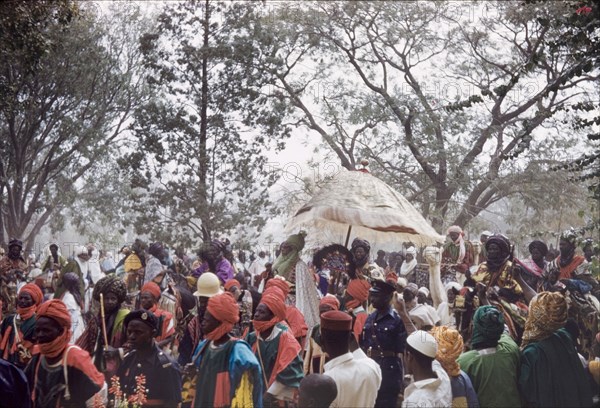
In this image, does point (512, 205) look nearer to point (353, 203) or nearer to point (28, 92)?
point (28, 92)

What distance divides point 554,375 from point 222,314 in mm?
2611

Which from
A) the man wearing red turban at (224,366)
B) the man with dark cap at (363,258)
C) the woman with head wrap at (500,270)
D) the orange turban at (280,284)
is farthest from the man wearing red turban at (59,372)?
the woman with head wrap at (500,270)

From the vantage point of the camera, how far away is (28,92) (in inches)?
725

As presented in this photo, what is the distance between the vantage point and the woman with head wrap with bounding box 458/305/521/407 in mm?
5781

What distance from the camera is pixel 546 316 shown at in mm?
6000

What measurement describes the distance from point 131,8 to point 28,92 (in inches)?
182

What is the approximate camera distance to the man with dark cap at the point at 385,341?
21.5 ft

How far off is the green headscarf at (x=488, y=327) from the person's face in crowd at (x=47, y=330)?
3.20m

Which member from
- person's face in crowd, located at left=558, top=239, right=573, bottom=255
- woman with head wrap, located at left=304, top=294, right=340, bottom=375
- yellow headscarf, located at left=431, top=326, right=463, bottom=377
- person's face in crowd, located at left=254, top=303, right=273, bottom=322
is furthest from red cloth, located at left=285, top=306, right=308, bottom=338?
person's face in crowd, located at left=558, top=239, right=573, bottom=255

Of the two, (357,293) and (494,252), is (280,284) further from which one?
(494,252)

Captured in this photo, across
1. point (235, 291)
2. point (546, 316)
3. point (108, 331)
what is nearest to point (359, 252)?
point (235, 291)

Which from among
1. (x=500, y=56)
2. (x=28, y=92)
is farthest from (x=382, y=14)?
(x=28, y=92)

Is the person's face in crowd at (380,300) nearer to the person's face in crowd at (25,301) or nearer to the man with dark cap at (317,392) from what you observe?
the man with dark cap at (317,392)

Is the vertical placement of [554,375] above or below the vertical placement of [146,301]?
below
